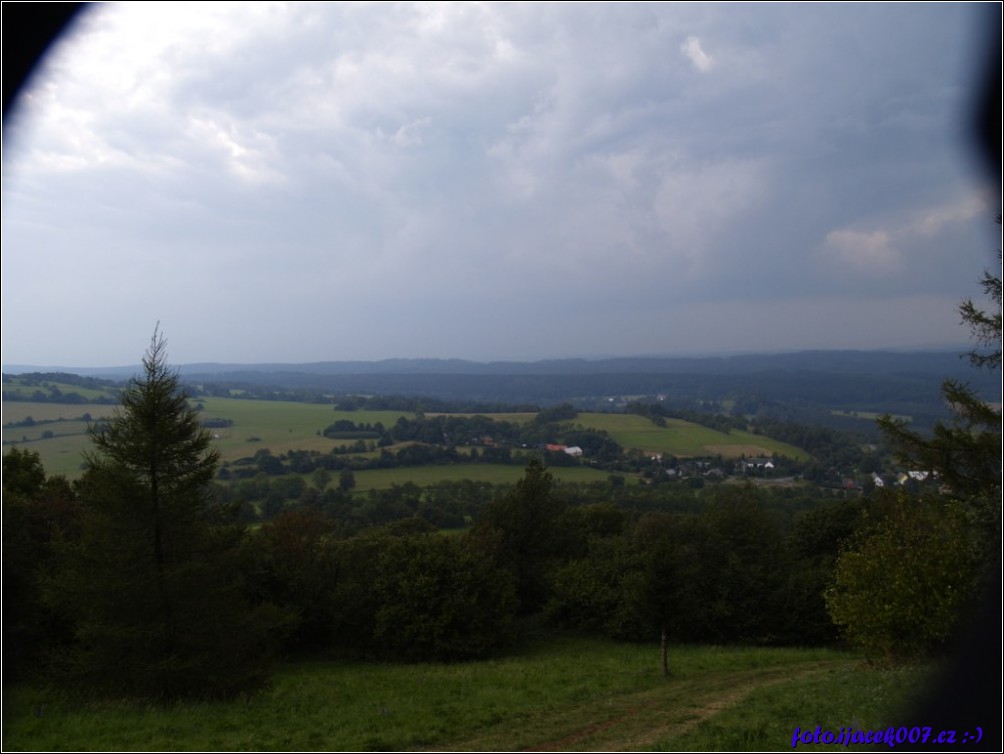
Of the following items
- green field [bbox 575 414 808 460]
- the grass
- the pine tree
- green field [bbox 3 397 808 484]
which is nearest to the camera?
the grass

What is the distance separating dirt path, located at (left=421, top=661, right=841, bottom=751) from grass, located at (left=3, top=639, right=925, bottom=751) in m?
0.03

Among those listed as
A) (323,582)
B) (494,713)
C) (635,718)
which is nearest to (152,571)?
(494,713)

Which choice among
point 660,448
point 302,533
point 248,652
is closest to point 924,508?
point 248,652

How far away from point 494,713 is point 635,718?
2142 millimetres

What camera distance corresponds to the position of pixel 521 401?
462 ft

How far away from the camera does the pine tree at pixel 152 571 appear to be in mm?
10055

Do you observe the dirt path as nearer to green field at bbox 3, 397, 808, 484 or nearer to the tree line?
the tree line

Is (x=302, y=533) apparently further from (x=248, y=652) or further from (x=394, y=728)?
(x=394, y=728)

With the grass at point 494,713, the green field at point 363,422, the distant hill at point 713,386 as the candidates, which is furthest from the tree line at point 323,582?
the distant hill at point 713,386

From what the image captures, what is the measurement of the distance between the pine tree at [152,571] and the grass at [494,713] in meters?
0.60

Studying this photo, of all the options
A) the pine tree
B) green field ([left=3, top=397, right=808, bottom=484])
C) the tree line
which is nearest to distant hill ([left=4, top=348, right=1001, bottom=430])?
green field ([left=3, top=397, right=808, bottom=484])

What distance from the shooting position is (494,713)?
9.34m

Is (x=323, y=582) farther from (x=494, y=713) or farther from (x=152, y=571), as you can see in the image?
(x=494, y=713)

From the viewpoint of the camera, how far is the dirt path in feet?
25.2
